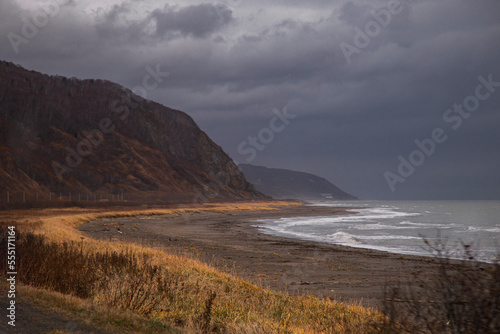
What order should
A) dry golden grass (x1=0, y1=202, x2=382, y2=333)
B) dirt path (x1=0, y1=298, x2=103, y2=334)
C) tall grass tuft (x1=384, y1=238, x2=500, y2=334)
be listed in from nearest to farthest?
tall grass tuft (x1=384, y1=238, x2=500, y2=334), dirt path (x1=0, y1=298, x2=103, y2=334), dry golden grass (x1=0, y1=202, x2=382, y2=333)

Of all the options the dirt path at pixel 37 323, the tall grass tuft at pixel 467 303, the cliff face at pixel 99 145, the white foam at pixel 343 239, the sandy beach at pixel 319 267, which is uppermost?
the cliff face at pixel 99 145

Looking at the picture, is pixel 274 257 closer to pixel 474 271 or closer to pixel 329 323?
pixel 329 323

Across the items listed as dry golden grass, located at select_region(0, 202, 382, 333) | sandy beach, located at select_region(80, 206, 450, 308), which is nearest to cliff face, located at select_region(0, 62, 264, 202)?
sandy beach, located at select_region(80, 206, 450, 308)

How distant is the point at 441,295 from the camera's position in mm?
5641

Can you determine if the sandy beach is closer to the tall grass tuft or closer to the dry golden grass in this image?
the dry golden grass

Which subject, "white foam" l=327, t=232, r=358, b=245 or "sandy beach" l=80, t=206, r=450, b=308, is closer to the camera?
"sandy beach" l=80, t=206, r=450, b=308

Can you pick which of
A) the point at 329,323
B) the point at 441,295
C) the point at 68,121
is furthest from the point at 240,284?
the point at 68,121

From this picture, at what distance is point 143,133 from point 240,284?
423 feet

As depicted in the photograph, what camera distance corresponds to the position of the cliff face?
92688 mm

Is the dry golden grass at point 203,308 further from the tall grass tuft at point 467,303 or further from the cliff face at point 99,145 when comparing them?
the cliff face at point 99,145

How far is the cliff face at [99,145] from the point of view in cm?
9269

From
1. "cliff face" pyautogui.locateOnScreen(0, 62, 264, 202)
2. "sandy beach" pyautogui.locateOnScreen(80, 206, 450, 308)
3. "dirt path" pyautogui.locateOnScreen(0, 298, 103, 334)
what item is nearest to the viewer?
"dirt path" pyautogui.locateOnScreen(0, 298, 103, 334)

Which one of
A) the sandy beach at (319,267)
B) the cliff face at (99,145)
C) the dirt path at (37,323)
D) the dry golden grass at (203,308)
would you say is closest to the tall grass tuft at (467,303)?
the dry golden grass at (203,308)

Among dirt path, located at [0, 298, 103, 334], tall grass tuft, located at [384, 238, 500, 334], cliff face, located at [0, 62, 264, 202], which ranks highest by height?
cliff face, located at [0, 62, 264, 202]
